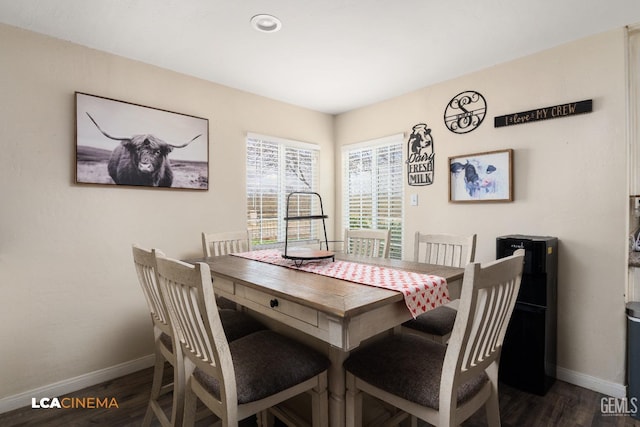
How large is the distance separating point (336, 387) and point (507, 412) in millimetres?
1265

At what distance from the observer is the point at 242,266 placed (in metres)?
1.94

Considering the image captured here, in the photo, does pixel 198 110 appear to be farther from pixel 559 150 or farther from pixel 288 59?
pixel 559 150

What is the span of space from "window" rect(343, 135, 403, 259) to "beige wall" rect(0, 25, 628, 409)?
791mm

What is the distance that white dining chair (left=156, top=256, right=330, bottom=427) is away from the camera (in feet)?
3.71

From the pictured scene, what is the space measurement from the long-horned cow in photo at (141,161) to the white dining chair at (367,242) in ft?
5.17

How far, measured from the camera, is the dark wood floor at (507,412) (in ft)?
6.12

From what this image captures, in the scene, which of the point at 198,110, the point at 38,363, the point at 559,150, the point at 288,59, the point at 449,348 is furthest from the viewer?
the point at 198,110

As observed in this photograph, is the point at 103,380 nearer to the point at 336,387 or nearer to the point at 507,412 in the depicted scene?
the point at 336,387

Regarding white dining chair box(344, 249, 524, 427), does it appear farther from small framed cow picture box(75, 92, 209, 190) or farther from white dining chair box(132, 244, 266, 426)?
small framed cow picture box(75, 92, 209, 190)

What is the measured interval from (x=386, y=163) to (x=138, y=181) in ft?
7.75

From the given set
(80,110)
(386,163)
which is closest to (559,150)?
(386,163)

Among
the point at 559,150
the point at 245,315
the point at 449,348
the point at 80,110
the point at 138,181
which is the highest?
the point at 80,110

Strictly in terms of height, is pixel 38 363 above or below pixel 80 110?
below

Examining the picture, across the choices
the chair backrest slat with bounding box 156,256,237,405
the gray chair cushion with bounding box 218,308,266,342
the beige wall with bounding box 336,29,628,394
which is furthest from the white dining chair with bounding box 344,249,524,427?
the beige wall with bounding box 336,29,628,394
